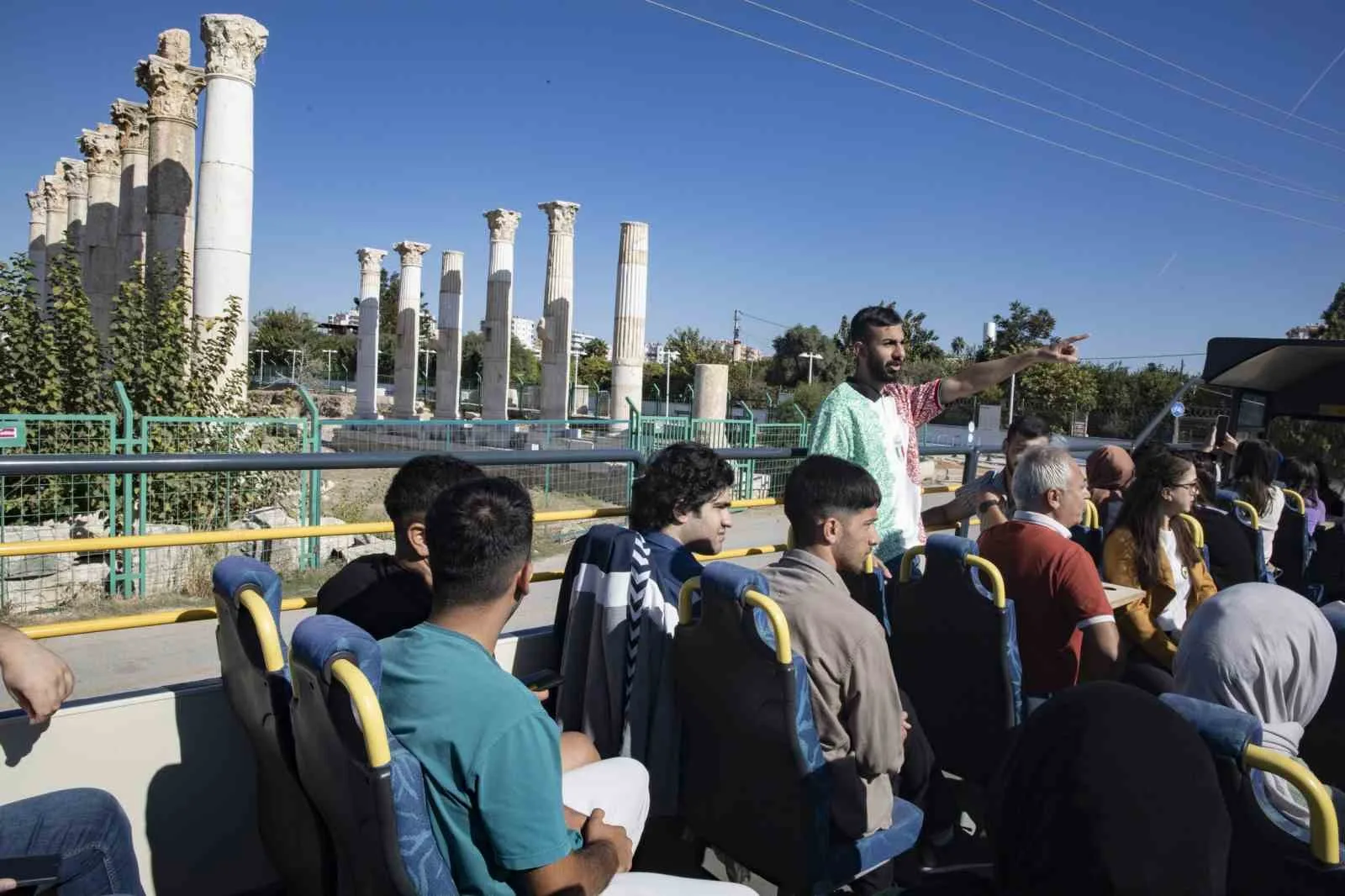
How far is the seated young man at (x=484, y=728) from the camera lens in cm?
183

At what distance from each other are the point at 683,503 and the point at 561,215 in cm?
2517

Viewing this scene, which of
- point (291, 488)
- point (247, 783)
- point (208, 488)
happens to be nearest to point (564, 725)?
point (247, 783)

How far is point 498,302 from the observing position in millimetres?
29234

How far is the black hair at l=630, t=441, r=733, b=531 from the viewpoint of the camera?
3.17 meters

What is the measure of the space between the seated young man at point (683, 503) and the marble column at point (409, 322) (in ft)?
104

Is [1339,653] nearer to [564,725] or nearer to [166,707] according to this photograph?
[564,725]

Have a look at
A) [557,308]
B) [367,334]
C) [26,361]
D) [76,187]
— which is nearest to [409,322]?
[367,334]

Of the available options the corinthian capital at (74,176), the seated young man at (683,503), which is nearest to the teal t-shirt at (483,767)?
the seated young man at (683,503)

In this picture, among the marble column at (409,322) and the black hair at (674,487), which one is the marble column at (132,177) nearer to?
the marble column at (409,322)

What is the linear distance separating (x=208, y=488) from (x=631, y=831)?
300 inches

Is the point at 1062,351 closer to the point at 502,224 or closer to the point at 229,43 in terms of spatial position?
the point at 229,43

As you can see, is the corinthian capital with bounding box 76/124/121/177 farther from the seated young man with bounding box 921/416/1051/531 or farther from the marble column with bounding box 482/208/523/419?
the seated young man with bounding box 921/416/1051/531

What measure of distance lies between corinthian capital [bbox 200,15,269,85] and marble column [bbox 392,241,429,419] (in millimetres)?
21309

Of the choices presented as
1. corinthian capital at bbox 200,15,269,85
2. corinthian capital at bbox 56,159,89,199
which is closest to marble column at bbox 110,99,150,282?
corinthian capital at bbox 56,159,89,199
